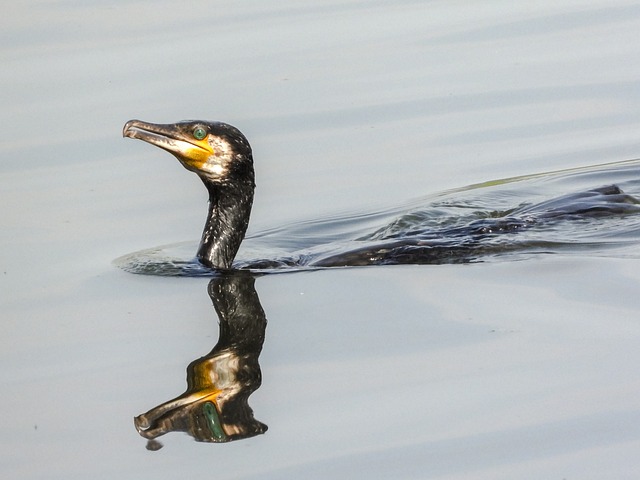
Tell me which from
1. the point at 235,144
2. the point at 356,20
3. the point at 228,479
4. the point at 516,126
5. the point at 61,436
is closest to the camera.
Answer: the point at 228,479

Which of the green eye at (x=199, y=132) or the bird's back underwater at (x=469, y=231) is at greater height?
the green eye at (x=199, y=132)

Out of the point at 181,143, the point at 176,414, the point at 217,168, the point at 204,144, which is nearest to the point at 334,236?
the point at 217,168

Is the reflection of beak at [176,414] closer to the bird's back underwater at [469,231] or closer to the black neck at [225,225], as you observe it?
the bird's back underwater at [469,231]

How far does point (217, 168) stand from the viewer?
848cm

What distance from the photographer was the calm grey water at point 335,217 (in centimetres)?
551

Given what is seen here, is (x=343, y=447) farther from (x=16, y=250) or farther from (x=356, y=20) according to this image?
(x=356, y=20)

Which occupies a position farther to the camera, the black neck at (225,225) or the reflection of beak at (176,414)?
the black neck at (225,225)

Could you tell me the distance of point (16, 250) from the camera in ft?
28.6

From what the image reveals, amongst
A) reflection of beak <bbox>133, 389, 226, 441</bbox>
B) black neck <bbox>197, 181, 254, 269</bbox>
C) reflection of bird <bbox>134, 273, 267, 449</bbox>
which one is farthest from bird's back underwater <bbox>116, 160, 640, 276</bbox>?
reflection of beak <bbox>133, 389, 226, 441</bbox>

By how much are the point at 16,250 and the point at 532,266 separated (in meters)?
3.27

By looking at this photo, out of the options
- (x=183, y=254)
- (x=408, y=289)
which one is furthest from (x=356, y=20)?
(x=408, y=289)

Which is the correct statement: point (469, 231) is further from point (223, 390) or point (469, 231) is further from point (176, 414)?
point (176, 414)

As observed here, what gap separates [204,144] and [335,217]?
4.75 feet

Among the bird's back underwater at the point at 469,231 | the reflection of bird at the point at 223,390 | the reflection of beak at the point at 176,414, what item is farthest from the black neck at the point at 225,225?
the reflection of beak at the point at 176,414
